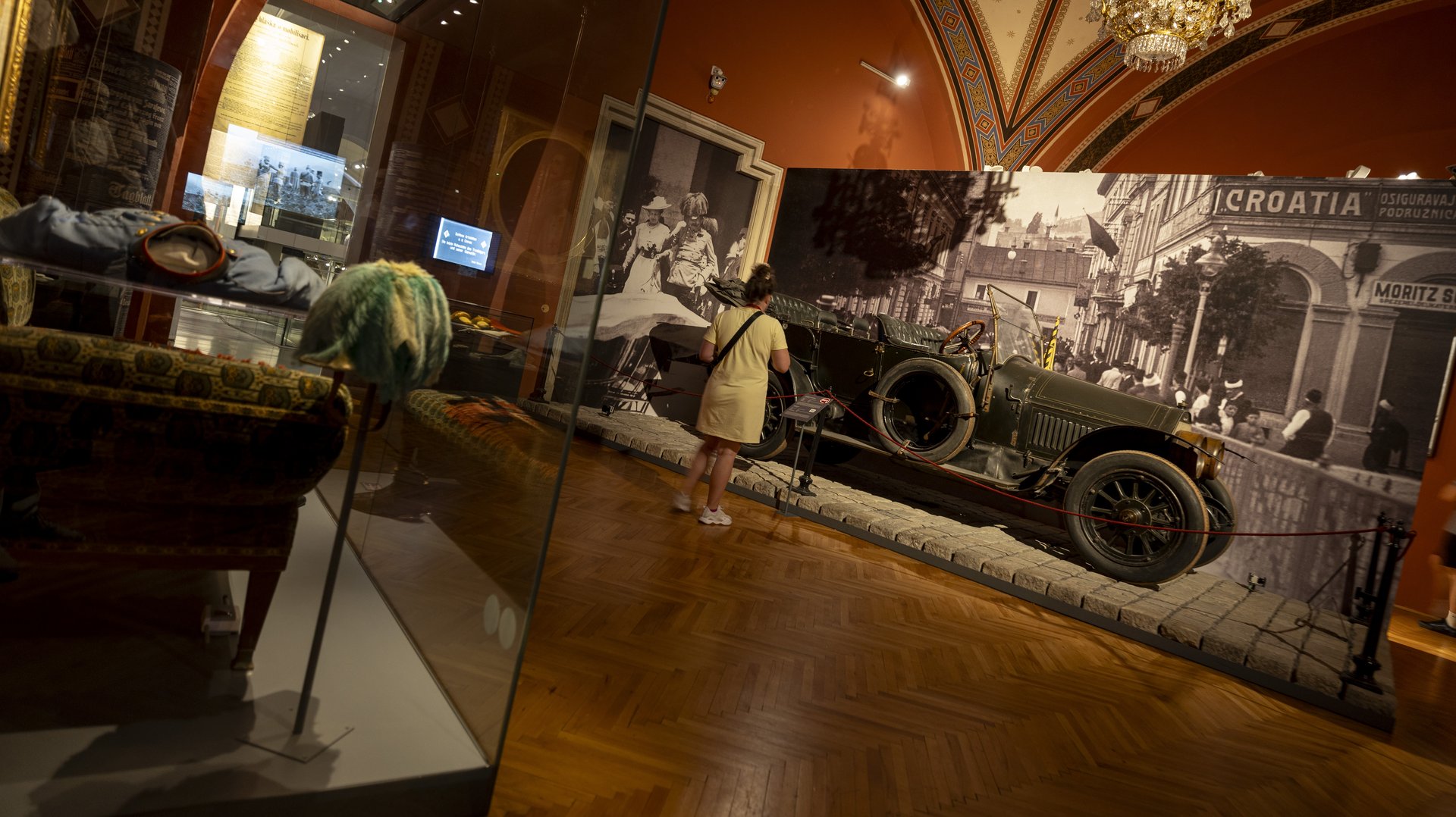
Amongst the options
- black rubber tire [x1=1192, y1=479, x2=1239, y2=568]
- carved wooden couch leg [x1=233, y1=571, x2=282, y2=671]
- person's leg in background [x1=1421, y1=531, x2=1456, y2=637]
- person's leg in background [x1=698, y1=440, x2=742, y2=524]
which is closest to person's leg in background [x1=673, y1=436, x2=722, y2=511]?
person's leg in background [x1=698, y1=440, x2=742, y2=524]

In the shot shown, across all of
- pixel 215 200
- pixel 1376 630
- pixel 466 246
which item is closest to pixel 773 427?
pixel 1376 630

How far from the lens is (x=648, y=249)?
9227 mm

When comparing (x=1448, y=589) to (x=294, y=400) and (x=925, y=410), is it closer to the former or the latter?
(x=925, y=410)

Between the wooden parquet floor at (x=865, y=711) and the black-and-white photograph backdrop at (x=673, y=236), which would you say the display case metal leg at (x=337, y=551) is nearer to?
the wooden parquet floor at (x=865, y=711)

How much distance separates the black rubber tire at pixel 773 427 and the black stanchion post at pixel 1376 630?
14.2ft

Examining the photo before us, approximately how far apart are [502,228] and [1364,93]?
11037 mm

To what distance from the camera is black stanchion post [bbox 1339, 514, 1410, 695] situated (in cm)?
429

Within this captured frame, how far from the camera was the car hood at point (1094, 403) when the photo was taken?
238 inches

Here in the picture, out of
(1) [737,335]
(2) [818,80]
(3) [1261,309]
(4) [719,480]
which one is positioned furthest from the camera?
(2) [818,80]

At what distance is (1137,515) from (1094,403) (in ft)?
3.26

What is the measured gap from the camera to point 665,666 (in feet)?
10.4

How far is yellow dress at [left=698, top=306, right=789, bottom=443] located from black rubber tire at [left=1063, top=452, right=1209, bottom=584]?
2404mm

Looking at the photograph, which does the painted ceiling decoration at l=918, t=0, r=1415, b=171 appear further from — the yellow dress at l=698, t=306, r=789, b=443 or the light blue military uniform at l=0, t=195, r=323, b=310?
the light blue military uniform at l=0, t=195, r=323, b=310

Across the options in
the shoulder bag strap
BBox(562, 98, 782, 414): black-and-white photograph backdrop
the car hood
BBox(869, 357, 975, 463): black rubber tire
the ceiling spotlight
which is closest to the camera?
the shoulder bag strap
